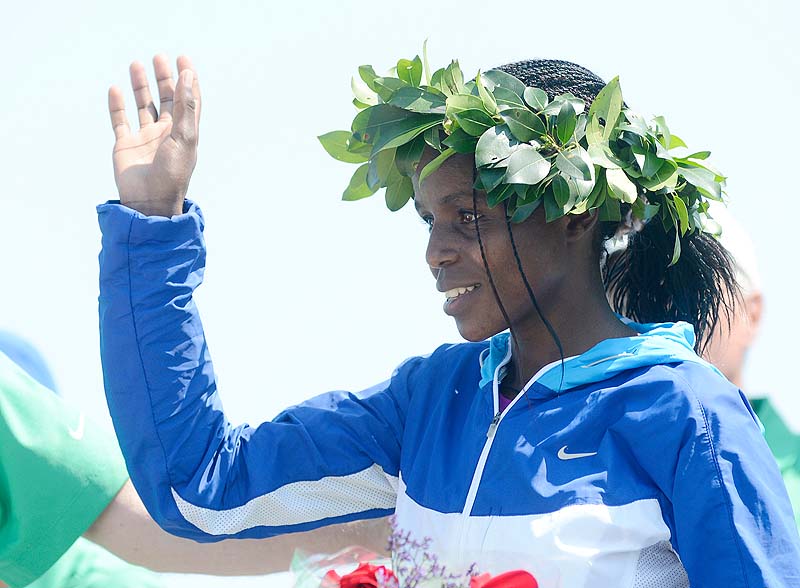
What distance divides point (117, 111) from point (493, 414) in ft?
3.43

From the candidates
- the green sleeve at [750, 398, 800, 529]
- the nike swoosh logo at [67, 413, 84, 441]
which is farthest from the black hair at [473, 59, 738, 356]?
the nike swoosh logo at [67, 413, 84, 441]

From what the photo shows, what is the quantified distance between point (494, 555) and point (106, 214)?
1.02 m

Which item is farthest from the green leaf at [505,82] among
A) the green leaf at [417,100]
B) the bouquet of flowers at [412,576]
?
the bouquet of flowers at [412,576]

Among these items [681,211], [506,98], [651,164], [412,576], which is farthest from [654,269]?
[412,576]

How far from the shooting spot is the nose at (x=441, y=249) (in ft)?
8.35

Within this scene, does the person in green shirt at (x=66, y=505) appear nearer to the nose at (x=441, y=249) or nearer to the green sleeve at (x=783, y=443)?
the nose at (x=441, y=249)

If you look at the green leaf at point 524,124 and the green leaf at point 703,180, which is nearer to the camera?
the green leaf at point 524,124

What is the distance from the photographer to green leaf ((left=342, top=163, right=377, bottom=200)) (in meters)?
2.85

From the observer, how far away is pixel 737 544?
2146 millimetres

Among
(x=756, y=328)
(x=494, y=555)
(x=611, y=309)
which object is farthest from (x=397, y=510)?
(x=756, y=328)

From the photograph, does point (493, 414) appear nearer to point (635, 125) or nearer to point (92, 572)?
point (635, 125)

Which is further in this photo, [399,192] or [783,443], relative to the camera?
[783,443]

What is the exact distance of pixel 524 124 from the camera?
2.52 meters

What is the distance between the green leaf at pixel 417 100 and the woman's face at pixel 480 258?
4.3 inches
